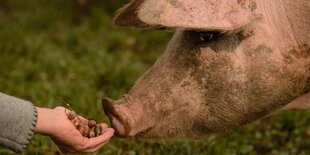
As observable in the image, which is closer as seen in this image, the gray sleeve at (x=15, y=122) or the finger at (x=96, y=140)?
the gray sleeve at (x=15, y=122)

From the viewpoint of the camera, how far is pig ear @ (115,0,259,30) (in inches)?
66.8

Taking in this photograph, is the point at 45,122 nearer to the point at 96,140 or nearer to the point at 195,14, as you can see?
the point at 96,140

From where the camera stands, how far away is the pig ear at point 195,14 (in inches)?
66.8

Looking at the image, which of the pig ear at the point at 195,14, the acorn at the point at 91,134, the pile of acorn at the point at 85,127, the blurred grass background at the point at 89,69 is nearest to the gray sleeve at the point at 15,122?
the pile of acorn at the point at 85,127

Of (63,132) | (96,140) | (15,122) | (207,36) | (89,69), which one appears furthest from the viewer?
(89,69)

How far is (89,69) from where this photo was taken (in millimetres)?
4379

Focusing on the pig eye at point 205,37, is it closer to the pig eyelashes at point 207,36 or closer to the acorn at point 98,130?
the pig eyelashes at point 207,36

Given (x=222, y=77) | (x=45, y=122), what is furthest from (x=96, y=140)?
(x=222, y=77)

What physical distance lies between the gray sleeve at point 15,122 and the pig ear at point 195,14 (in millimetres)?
694

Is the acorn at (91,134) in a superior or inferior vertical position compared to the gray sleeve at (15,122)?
inferior

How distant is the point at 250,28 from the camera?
2.04 m

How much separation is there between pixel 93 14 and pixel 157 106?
12.7 ft

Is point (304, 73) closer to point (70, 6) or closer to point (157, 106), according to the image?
point (157, 106)

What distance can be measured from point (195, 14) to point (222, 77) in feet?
1.66
